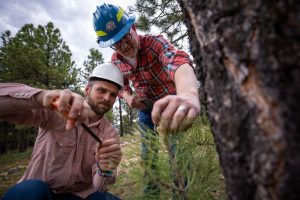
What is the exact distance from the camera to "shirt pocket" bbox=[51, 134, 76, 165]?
1834mm

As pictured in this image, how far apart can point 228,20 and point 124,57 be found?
1.77 m

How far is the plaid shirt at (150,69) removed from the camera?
6.23 ft

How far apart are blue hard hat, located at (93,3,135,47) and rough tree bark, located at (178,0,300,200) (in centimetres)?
169

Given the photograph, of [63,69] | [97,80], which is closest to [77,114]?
[97,80]

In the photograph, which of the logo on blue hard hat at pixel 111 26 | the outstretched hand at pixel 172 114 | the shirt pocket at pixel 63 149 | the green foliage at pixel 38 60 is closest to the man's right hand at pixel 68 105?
the outstretched hand at pixel 172 114

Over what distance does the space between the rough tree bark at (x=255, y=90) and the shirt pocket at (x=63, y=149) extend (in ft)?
5.30

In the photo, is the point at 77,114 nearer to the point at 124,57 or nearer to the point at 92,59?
the point at 124,57

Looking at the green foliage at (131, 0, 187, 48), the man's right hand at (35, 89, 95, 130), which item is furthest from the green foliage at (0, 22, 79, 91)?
the man's right hand at (35, 89, 95, 130)

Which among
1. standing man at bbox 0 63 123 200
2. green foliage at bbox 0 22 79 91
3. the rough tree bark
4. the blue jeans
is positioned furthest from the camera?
green foliage at bbox 0 22 79 91

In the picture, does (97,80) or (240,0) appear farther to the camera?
(97,80)

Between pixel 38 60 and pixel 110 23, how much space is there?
13.1 m

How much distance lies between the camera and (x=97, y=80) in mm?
2451

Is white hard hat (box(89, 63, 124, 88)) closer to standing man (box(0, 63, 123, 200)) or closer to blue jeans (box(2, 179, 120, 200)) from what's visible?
standing man (box(0, 63, 123, 200))

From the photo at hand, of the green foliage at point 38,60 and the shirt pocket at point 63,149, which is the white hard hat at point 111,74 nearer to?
the shirt pocket at point 63,149
